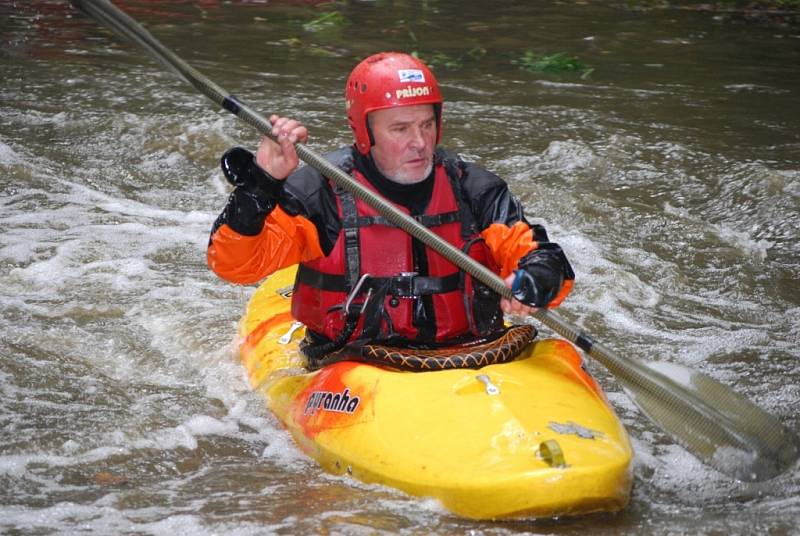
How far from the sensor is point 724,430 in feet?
12.3

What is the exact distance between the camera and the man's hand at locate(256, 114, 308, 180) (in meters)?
3.78

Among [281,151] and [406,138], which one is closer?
[281,151]

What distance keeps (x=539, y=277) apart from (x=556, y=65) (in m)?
6.60

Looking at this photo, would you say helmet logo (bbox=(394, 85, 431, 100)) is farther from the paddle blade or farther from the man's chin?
the paddle blade

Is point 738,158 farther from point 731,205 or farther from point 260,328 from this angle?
point 260,328

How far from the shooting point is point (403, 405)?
370cm

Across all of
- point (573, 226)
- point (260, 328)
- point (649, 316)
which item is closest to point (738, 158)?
point (573, 226)

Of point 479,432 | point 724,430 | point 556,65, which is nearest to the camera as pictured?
point 479,432

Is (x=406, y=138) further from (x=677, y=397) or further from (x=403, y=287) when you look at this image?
(x=677, y=397)

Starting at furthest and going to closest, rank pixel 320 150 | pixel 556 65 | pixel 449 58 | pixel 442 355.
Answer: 1. pixel 449 58
2. pixel 556 65
3. pixel 320 150
4. pixel 442 355

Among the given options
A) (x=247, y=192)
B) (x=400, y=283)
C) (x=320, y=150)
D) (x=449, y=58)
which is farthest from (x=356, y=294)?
(x=449, y=58)

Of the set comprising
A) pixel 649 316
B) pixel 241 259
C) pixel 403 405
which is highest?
pixel 241 259

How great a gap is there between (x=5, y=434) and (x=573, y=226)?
3612 millimetres

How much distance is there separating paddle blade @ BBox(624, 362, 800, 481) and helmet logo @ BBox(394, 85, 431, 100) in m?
1.17
